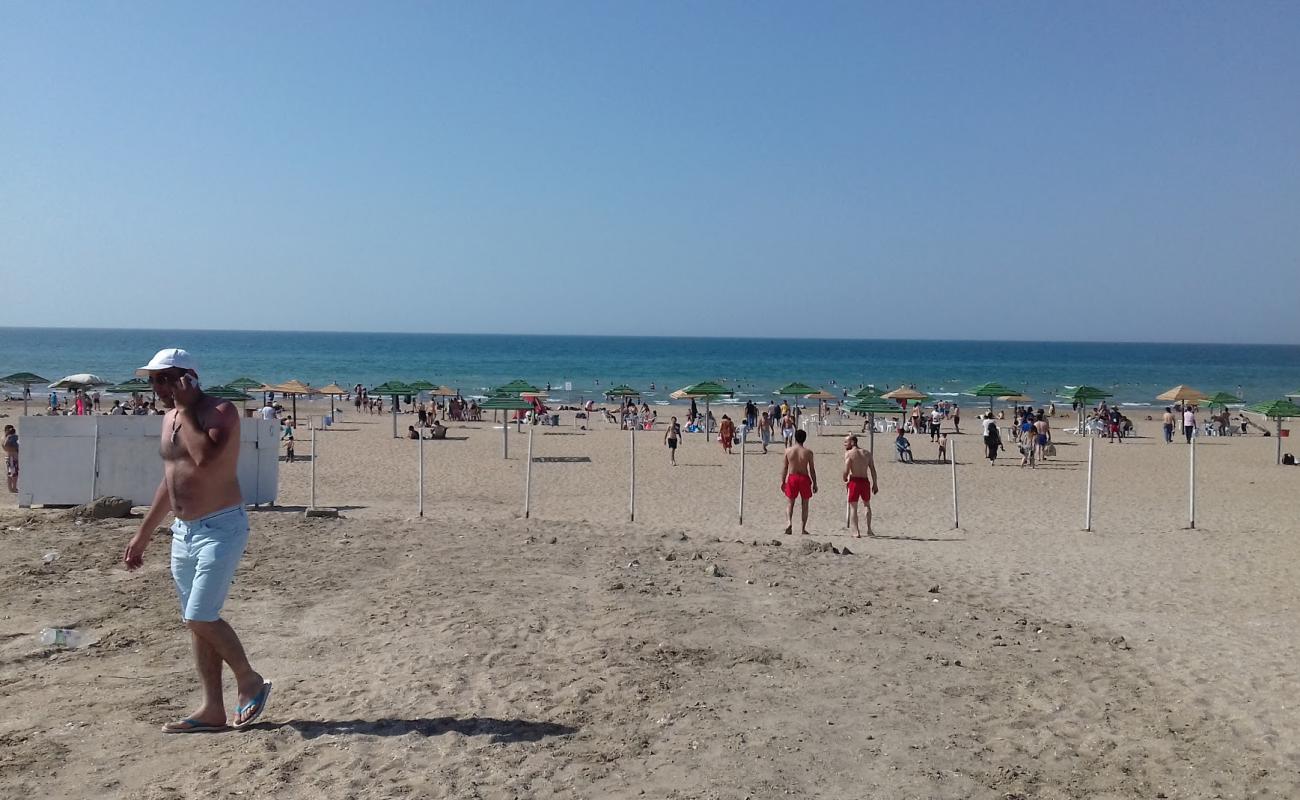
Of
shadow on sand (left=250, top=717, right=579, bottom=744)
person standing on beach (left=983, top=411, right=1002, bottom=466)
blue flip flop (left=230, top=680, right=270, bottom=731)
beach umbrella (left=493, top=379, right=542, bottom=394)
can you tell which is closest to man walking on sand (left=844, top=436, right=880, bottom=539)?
shadow on sand (left=250, top=717, right=579, bottom=744)

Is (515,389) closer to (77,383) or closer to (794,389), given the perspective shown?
(794,389)

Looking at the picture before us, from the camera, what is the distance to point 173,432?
15.5 feet

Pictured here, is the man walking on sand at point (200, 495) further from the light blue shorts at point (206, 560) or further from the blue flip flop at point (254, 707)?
the blue flip flop at point (254, 707)

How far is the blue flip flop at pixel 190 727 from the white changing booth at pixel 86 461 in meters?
9.16

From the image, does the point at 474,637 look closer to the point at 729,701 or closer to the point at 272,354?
the point at 729,701

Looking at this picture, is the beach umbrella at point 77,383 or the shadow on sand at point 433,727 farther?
the beach umbrella at point 77,383

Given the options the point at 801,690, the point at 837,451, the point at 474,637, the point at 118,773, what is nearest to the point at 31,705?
the point at 118,773

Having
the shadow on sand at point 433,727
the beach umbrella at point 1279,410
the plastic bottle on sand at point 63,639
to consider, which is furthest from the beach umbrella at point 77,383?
the beach umbrella at point 1279,410

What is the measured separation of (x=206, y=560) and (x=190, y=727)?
91cm

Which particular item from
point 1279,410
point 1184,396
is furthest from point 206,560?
point 1184,396

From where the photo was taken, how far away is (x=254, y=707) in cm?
495

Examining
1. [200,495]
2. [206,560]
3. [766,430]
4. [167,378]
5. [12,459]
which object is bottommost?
[766,430]

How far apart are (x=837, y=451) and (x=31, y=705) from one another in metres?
24.0

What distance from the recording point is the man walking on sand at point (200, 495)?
4.64 metres
